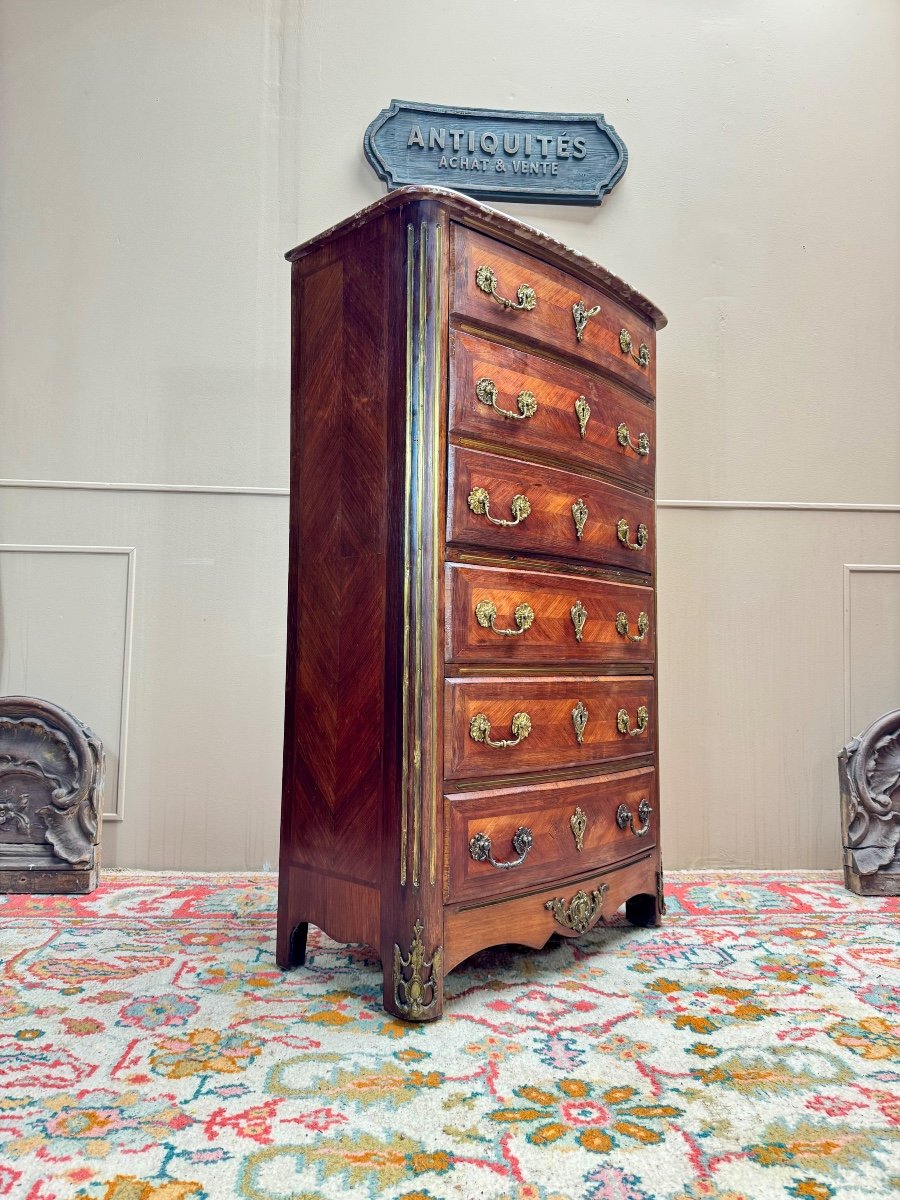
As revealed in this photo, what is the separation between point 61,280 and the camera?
2.73m

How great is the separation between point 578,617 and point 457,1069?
95cm

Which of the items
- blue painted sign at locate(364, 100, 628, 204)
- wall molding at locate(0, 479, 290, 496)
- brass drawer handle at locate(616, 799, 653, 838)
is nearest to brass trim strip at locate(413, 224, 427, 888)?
brass drawer handle at locate(616, 799, 653, 838)

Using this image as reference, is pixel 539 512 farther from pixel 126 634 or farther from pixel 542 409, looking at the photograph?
pixel 126 634

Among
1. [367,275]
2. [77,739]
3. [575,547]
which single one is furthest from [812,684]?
[77,739]

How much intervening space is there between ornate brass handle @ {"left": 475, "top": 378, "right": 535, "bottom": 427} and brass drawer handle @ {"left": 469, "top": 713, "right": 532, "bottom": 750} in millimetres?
635

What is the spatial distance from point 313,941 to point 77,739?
37.3 inches

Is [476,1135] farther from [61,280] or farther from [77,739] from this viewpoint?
[61,280]

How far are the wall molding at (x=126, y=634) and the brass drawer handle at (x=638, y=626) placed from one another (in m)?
1.58

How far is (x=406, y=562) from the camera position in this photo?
1613 mm

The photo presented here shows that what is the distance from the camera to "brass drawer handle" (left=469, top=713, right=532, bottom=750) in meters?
1.66

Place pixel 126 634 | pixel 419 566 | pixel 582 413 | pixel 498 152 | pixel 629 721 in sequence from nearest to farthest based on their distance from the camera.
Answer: pixel 419 566
pixel 582 413
pixel 629 721
pixel 126 634
pixel 498 152

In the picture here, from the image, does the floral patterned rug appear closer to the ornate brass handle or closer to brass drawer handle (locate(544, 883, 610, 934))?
brass drawer handle (locate(544, 883, 610, 934))

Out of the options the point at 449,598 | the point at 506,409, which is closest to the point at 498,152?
the point at 506,409

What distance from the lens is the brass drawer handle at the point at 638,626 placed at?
2.04 m
